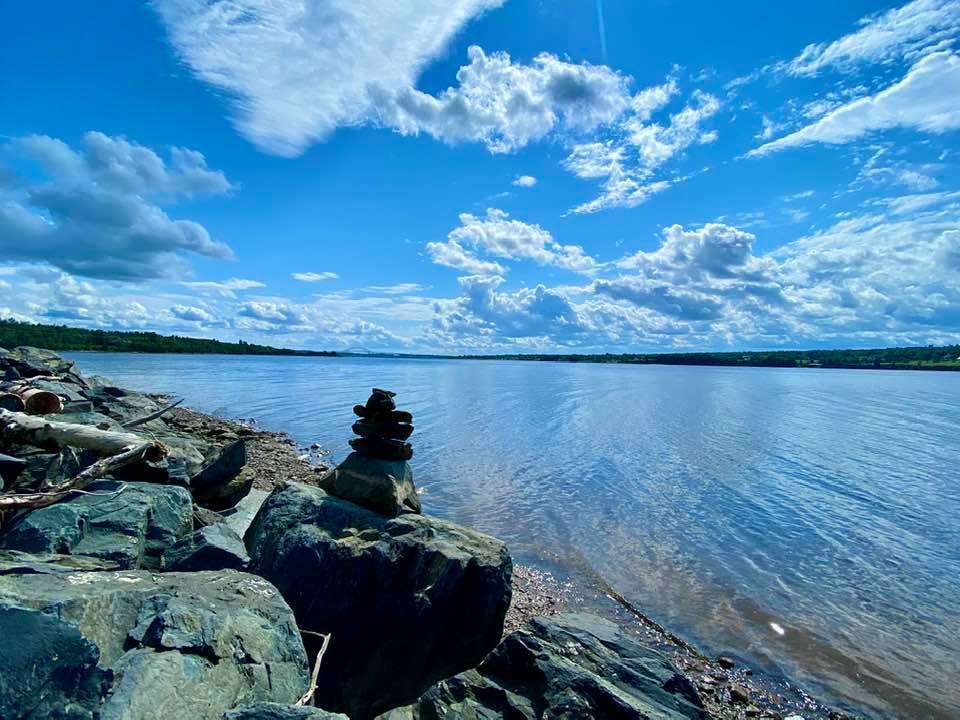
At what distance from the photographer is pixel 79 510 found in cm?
764

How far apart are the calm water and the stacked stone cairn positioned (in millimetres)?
5236

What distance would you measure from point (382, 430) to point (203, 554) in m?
6.58

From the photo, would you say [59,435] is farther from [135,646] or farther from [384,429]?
[135,646]

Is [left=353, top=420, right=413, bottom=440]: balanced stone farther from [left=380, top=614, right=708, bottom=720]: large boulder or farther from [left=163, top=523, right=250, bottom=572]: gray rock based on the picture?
[left=380, top=614, right=708, bottom=720]: large boulder

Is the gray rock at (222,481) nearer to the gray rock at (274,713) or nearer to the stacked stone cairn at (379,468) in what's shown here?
the stacked stone cairn at (379,468)

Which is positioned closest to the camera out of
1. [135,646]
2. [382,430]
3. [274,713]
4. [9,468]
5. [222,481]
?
[274,713]

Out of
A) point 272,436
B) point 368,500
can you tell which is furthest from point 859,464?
point 272,436

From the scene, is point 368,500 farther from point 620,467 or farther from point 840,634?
point 620,467

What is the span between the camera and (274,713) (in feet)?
13.2

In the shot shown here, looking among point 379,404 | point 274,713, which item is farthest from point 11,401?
point 274,713

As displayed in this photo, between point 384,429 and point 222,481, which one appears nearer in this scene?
point 222,481

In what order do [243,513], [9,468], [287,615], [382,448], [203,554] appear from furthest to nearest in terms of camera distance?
[382,448] → [243,513] → [9,468] → [203,554] → [287,615]

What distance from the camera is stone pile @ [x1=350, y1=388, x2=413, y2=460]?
1353 centimetres

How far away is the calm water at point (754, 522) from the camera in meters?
11.3
